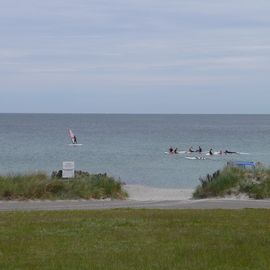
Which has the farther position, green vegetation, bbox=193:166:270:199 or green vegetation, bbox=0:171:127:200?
green vegetation, bbox=193:166:270:199

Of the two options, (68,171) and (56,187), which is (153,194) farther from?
(56,187)

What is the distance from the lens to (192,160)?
59.9 meters

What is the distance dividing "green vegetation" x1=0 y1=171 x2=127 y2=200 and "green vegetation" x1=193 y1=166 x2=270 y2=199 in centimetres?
272

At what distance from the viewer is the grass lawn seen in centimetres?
957

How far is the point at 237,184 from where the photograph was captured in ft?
73.5

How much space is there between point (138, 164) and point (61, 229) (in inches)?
1686

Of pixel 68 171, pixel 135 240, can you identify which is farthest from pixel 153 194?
pixel 135 240

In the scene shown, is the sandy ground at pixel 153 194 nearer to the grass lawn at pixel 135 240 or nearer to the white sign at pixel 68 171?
the white sign at pixel 68 171

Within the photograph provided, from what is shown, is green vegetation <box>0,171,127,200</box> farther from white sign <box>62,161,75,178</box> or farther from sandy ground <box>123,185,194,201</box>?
sandy ground <box>123,185,194,201</box>

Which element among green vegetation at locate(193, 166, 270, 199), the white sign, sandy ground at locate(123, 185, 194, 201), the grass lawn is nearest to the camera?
the grass lawn

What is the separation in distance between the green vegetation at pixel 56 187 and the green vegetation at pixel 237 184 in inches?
107

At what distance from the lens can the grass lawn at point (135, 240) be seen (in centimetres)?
957

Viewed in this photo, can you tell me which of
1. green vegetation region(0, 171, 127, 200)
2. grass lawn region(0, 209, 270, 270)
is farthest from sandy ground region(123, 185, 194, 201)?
grass lawn region(0, 209, 270, 270)

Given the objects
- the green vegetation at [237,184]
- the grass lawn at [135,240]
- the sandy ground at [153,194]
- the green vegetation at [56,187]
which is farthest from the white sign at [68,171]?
the grass lawn at [135,240]
